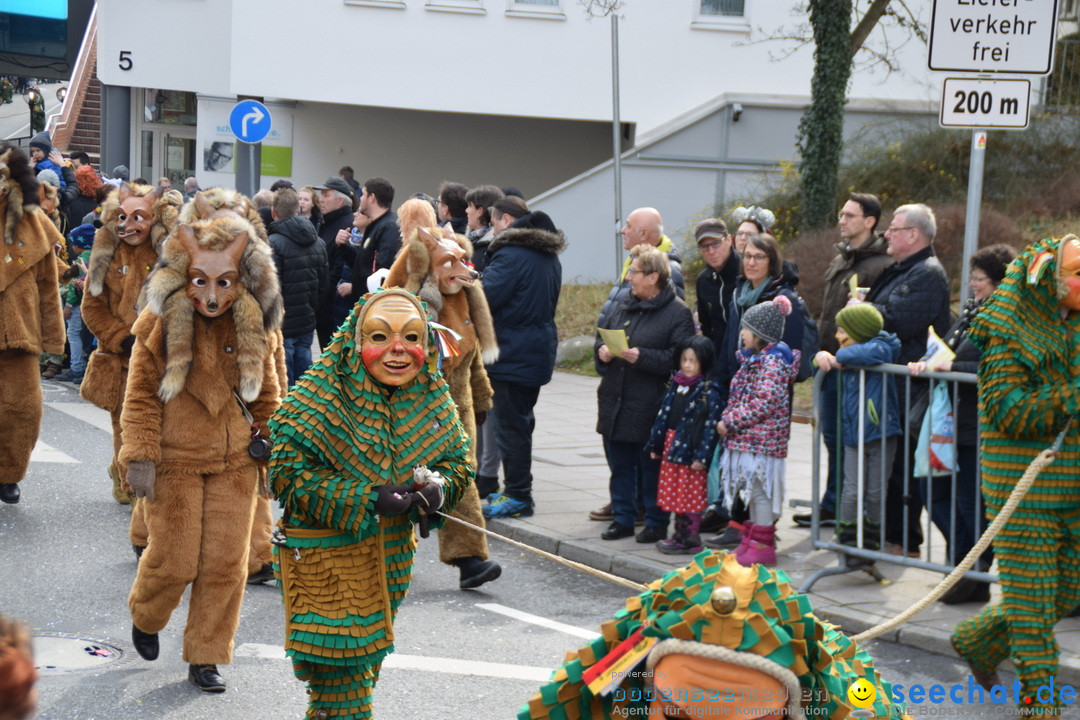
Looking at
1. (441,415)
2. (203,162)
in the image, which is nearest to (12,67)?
(203,162)

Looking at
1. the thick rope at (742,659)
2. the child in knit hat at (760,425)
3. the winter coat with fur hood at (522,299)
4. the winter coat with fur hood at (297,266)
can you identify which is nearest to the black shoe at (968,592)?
the child in knit hat at (760,425)

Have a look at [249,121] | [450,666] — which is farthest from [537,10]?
[450,666]

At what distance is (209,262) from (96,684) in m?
1.86

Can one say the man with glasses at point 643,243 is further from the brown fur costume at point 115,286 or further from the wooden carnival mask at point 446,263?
the brown fur costume at point 115,286

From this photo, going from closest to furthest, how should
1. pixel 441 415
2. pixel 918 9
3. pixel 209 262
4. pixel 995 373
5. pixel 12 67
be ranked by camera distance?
pixel 441 415, pixel 995 373, pixel 209 262, pixel 918 9, pixel 12 67

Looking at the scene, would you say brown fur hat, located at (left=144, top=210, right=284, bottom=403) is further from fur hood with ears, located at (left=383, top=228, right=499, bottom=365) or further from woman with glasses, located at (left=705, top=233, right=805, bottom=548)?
woman with glasses, located at (left=705, top=233, right=805, bottom=548)

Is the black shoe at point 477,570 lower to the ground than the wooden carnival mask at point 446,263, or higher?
lower

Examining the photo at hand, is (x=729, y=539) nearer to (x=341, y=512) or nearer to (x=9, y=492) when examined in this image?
(x=341, y=512)

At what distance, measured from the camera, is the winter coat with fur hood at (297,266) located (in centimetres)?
1084

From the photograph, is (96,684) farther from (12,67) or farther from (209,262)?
(12,67)

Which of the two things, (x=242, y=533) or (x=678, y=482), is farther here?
(x=678, y=482)

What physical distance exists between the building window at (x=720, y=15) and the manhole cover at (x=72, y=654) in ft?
64.9

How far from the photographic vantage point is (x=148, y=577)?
210 inches

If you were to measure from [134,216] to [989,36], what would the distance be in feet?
16.1
